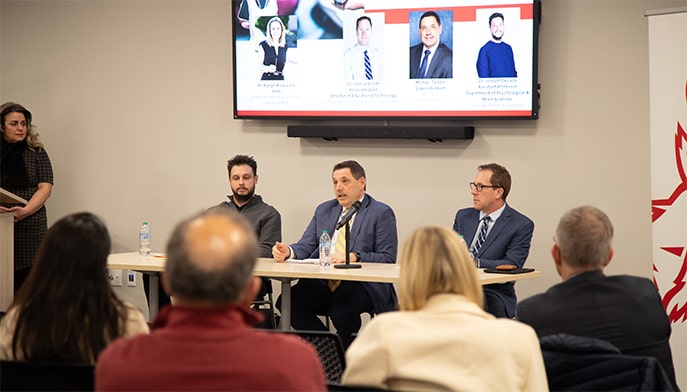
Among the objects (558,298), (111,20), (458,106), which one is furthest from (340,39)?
(558,298)

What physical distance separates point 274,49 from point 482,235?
211 centimetres

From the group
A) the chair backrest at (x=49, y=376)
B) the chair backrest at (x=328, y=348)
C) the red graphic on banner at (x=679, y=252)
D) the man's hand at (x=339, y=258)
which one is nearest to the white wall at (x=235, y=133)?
the red graphic on banner at (x=679, y=252)

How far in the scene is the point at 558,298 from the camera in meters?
2.56

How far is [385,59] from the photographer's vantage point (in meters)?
5.95

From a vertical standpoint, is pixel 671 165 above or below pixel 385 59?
below

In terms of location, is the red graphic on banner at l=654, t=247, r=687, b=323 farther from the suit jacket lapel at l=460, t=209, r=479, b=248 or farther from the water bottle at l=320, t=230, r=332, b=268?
the water bottle at l=320, t=230, r=332, b=268

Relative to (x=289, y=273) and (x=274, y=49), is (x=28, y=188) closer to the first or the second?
(x=274, y=49)

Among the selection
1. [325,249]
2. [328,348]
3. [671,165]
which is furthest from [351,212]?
[328,348]

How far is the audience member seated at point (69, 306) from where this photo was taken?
2.23 meters

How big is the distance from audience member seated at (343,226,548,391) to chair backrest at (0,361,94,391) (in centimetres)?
61

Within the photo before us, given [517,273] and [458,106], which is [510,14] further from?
[517,273]

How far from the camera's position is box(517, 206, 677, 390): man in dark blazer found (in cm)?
252

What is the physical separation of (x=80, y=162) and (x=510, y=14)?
11.5 feet

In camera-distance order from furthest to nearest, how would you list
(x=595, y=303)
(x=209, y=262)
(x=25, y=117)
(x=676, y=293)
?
(x=25, y=117)
(x=676, y=293)
(x=595, y=303)
(x=209, y=262)
